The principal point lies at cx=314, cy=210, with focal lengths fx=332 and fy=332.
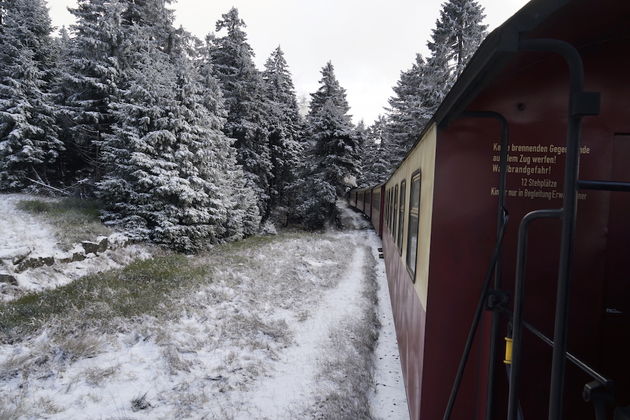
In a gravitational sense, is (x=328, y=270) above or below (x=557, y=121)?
below

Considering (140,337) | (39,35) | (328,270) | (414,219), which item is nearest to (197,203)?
(328,270)

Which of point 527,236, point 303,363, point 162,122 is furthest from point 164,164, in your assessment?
point 527,236

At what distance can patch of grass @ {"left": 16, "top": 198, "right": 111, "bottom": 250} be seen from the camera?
1129 centimetres

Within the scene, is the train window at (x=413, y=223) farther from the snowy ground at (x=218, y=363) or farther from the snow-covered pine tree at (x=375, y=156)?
the snow-covered pine tree at (x=375, y=156)

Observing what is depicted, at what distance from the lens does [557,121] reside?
10.6 ft

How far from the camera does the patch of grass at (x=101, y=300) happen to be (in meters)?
6.60

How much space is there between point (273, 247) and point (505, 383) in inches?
540

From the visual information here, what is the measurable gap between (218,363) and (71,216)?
11143 mm

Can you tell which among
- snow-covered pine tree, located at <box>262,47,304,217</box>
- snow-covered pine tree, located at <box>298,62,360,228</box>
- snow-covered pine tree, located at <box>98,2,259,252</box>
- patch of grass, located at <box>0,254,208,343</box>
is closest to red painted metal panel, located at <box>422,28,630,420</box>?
patch of grass, located at <box>0,254,208,343</box>

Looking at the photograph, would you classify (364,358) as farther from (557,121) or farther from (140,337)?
(557,121)

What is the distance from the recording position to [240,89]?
22234 millimetres

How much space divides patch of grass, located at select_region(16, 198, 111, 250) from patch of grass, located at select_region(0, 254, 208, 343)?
2297mm

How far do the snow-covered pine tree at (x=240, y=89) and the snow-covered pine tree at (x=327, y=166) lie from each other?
383 cm

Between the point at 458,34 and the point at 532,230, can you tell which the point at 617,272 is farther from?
the point at 458,34
